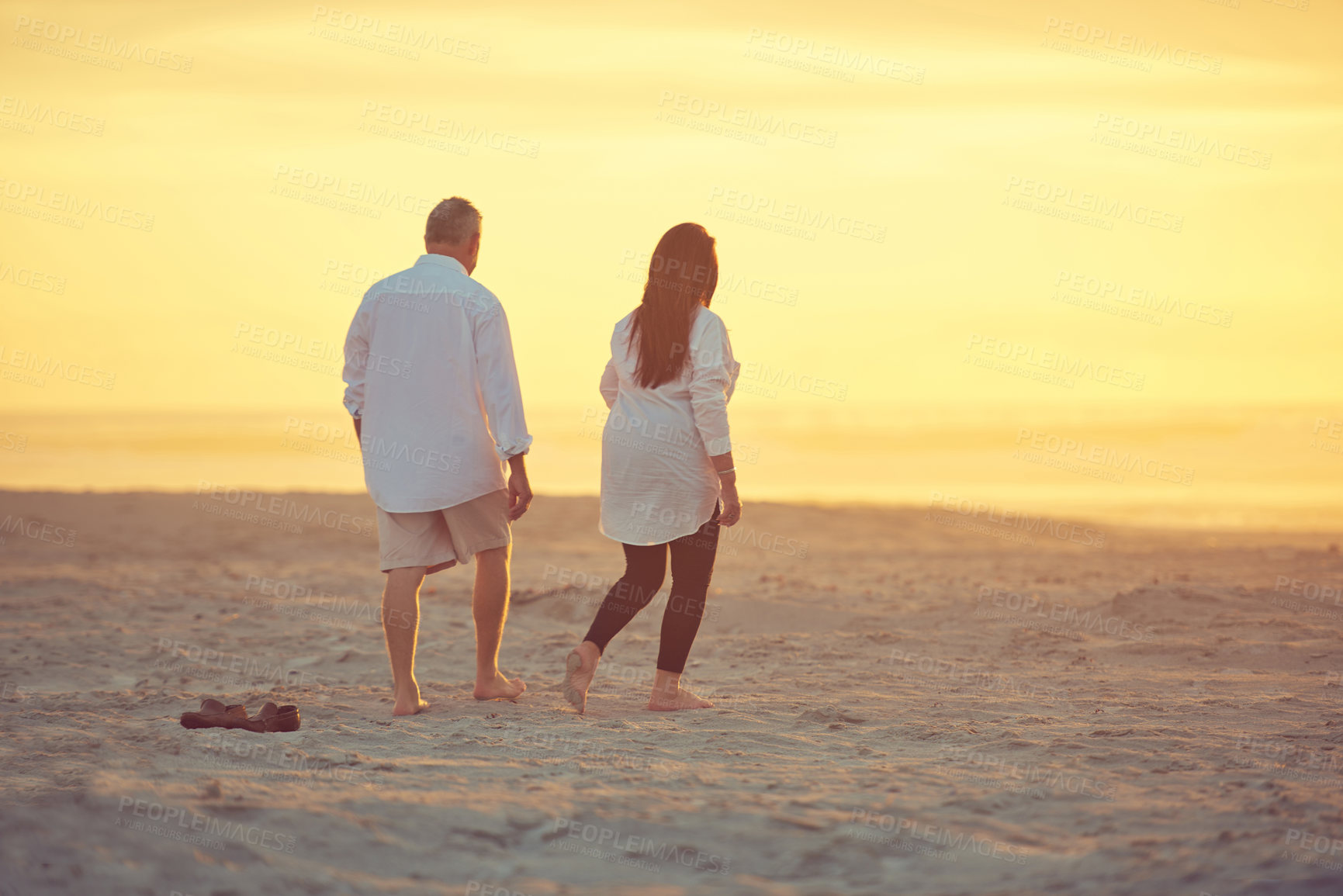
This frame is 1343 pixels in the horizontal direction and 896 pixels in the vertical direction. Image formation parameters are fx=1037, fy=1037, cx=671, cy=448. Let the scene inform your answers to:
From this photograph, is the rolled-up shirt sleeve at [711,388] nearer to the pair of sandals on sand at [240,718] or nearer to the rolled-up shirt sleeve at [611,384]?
the rolled-up shirt sleeve at [611,384]

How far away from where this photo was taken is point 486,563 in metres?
4.33

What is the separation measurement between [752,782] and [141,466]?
1875cm

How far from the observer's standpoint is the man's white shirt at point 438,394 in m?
4.14

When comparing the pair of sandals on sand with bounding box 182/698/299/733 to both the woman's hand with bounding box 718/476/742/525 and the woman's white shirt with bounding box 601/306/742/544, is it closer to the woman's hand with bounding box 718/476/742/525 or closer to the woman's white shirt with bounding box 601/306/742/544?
the woman's white shirt with bounding box 601/306/742/544

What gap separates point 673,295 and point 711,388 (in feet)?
1.35

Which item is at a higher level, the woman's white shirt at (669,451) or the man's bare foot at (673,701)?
the woman's white shirt at (669,451)

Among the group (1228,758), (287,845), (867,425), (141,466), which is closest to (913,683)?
(1228,758)

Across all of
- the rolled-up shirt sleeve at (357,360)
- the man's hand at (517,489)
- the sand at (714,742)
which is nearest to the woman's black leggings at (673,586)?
the sand at (714,742)

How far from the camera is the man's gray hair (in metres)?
4.32

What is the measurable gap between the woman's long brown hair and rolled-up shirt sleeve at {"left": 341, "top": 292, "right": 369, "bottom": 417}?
1.16 m

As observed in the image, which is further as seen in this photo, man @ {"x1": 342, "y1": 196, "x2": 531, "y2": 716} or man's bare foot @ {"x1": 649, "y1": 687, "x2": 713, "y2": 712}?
man's bare foot @ {"x1": 649, "y1": 687, "x2": 713, "y2": 712}

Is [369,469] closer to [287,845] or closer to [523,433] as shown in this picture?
[523,433]

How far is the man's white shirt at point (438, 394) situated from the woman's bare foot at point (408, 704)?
30.0 inches

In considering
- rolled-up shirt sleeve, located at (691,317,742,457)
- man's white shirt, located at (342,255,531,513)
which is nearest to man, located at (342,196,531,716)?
man's white shirt, located at (342,255,531,513)
